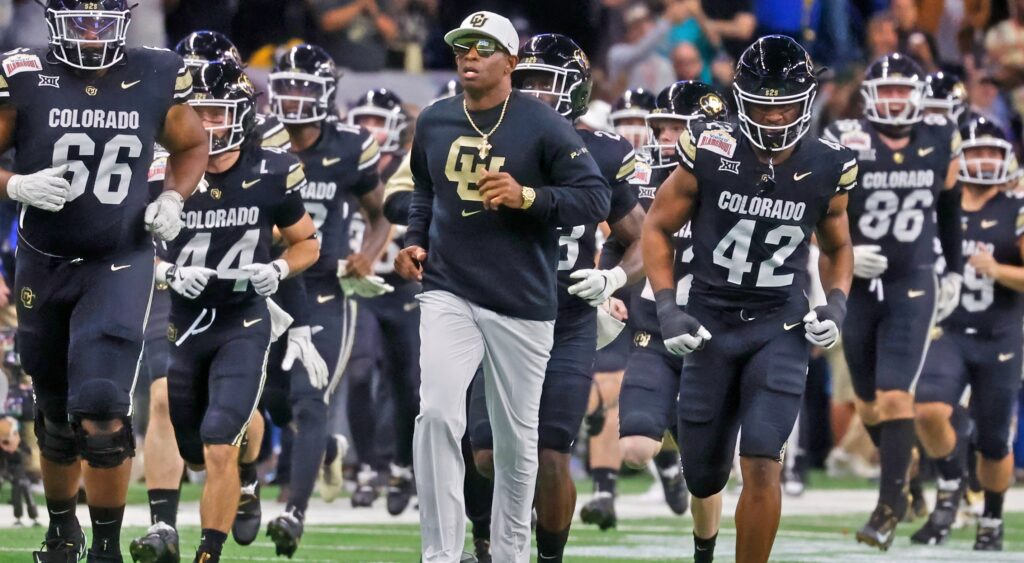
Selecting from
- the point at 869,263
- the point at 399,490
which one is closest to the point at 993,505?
the point at 869,263

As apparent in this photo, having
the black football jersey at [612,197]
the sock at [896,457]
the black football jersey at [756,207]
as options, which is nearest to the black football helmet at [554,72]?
the black football jersey at [612,197]

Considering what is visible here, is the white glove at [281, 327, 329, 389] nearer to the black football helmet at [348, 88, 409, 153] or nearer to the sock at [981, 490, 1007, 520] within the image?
the black football helmet at [348, 88, 409, 153]

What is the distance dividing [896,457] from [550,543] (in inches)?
122

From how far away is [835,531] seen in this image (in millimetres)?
10742

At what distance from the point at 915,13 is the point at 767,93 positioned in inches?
409

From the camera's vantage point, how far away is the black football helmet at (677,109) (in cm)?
924

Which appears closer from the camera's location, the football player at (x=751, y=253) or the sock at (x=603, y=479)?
the football player at (x=751, y=253)

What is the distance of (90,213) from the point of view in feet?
23.2

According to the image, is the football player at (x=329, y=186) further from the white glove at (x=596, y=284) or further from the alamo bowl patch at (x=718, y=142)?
the alamo bowl patch at (x=718, y=142)

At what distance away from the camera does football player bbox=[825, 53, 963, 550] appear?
10039 mm

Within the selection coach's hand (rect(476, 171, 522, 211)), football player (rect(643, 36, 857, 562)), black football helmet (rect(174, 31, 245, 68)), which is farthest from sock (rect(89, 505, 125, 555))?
black football helmet (rect(174, 31, 245, 68))

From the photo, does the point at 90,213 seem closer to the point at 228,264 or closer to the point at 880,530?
the point at 228,264

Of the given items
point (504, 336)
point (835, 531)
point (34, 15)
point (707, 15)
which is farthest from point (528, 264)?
point (707, 15)

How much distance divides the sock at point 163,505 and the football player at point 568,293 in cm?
152
